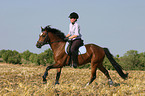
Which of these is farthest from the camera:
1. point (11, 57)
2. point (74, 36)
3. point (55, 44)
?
point (11, 57)

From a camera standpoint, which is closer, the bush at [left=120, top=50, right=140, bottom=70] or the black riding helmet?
the black riding helmet

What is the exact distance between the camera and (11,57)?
984 inches

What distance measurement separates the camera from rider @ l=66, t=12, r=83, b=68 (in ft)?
25.1

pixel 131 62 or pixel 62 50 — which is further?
pixel 131 62

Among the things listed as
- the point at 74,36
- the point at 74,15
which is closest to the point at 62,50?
the point at 74,36

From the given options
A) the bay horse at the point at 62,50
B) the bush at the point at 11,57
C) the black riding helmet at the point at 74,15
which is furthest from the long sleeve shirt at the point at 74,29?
the bush at the point at 11,57

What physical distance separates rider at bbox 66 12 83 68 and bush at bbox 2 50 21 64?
1869 cm

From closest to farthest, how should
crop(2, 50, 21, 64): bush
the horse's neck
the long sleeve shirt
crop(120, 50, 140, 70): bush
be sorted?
the long sleeve shirt, the horse's neck, crop(120, 50, 140, 70): bush, crop(2, 50, 21, 64): bush

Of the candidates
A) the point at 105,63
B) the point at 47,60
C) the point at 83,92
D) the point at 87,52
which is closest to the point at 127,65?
the point at 105,63

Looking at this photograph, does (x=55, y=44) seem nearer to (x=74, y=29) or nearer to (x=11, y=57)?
(x=74, y=29)

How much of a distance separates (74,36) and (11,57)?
19500mm

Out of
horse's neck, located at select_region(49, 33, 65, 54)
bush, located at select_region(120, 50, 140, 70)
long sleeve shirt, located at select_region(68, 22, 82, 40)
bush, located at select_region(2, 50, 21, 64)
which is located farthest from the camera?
bush, located at select_region(2, 50, 21, 64)

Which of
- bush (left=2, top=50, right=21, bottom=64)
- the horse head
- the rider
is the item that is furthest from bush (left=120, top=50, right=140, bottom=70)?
bush (left=2, top=50, right=21, bottom=64)

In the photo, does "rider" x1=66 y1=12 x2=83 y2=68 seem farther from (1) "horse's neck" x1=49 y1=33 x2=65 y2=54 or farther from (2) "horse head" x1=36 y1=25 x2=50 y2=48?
(2) "horse head" x1=36 y1=25 x2=50 y2=48
